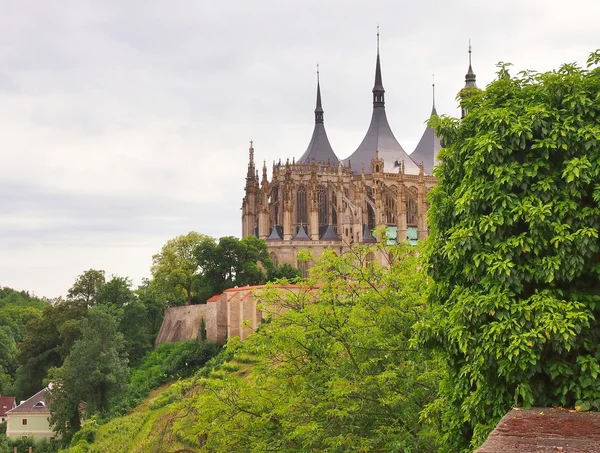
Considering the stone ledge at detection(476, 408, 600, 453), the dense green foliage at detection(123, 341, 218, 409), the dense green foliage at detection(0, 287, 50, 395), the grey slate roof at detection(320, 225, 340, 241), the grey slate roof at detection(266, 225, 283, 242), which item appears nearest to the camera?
the stone ledge at detection(476, 408, 600, 453)

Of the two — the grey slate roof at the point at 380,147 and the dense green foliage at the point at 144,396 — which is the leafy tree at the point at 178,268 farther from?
the grey slate roof at the point at 380,147

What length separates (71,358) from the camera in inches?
1905

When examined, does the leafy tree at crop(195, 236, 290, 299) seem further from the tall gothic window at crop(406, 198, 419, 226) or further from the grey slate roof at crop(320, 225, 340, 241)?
the tall gothic window at crop(406, 198, 419, 226)

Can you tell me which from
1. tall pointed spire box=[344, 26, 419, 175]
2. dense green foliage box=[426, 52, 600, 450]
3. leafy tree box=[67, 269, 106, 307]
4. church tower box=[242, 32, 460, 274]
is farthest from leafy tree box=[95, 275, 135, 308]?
dense green foliage box=[426, 52, 600, 450]

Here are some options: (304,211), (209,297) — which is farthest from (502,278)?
(304,211)

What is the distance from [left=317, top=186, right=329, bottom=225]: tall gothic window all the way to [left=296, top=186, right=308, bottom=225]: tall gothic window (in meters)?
1.37

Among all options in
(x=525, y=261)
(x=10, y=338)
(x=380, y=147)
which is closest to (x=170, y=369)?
(x=10, y=338)

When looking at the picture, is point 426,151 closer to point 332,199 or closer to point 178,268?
point 332,199

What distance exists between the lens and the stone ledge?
8656mm

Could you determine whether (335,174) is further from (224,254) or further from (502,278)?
(502,278)

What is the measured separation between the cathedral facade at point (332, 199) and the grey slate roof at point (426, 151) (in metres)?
2.77

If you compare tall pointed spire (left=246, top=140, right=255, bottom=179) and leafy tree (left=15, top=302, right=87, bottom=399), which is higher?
tall pointed spire (left=246, top=140, right=255, bottom=179)

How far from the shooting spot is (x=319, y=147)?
281ft

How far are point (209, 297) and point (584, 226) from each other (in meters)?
49.6
